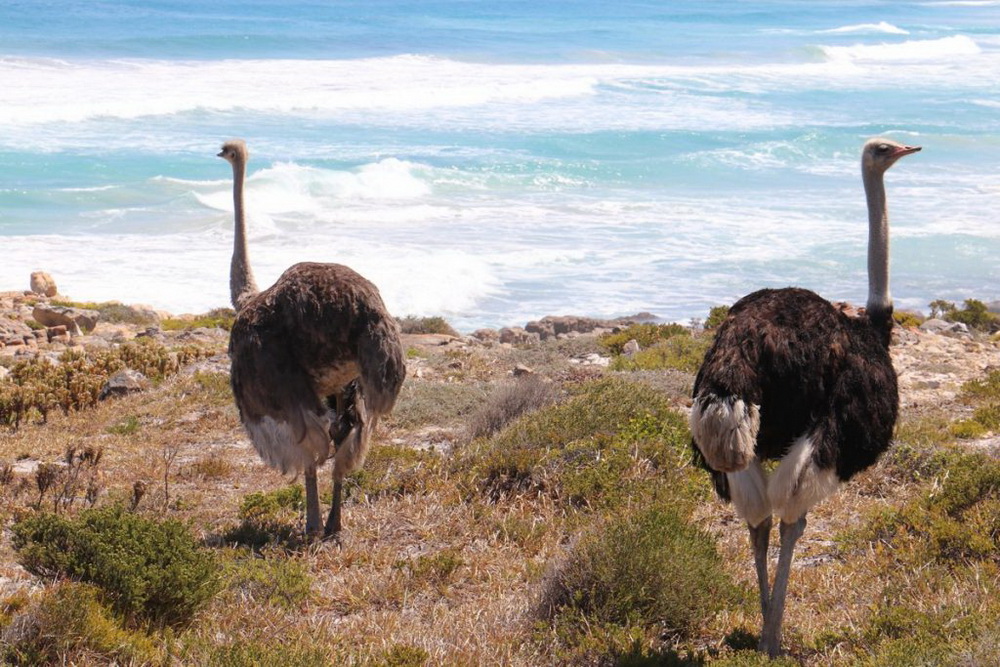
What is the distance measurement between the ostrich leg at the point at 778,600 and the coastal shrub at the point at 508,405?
392cm

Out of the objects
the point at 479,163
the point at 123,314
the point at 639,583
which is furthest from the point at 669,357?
the point at 479,163

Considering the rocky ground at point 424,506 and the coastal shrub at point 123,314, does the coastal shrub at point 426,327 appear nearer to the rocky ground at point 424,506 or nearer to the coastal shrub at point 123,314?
the rocky ground at point 424,506

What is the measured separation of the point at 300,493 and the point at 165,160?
28.4m

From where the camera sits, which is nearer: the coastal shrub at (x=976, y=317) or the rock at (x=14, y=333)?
the rock at (x=14, y=333)

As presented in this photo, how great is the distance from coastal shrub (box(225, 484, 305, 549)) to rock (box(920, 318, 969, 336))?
10.0m

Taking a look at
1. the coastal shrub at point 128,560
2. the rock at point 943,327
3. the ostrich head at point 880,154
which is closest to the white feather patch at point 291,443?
the coastal shrub at point 128,560

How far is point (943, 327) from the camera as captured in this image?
15.8 meters

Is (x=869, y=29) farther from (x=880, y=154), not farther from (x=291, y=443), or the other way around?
(x=291, y=443)

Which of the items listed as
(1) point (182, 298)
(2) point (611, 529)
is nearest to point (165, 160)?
(1) point (182, 298)

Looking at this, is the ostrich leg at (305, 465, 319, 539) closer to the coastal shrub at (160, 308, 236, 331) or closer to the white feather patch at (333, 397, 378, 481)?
the white feather patch at (333, 397, 378, 481)

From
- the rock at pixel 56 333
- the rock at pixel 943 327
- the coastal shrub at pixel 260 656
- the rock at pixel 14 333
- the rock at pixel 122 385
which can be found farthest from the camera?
the rock at pixel 943 327

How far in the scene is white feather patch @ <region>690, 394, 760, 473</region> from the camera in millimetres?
4723

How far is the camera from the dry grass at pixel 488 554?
5074 mm

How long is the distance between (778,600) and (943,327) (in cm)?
1168
